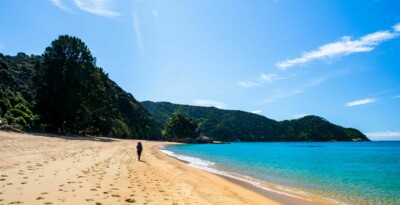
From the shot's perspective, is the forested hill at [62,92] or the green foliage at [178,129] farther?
the green foliage at [178,129]

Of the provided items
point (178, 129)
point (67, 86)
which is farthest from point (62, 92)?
point (178, 129)

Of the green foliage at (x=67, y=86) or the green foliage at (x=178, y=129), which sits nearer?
the green foliage at (x=67, y=86)

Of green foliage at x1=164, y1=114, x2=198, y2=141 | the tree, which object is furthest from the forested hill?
green foliage at x1=164, y1=114, x2=198, y2=141

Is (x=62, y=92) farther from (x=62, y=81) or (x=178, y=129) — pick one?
(x=178, y=129)

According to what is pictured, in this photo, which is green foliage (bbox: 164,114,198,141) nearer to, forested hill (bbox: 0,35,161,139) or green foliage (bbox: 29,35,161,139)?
forested hill (bbox: 0,35,161,139)

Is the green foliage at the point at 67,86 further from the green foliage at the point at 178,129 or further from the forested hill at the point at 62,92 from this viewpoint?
the green foliage at the point at 178,129

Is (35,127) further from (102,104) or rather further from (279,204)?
(279,204)

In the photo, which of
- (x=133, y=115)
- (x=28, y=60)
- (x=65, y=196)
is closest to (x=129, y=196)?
(x=65, y=196)

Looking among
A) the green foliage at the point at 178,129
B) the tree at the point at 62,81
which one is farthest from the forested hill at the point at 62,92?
the green foliage at the point at 178,129

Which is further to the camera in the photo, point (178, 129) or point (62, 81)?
point (178, 129)

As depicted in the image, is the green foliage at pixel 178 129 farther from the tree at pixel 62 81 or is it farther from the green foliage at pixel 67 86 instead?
the tree at pixel 62 81

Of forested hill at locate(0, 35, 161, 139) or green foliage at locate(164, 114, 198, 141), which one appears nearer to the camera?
→ forested hill at locate(0, 35, 161, 139)

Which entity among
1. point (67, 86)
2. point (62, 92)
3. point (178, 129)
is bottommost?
point (62, 92)

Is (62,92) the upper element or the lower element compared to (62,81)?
lower
